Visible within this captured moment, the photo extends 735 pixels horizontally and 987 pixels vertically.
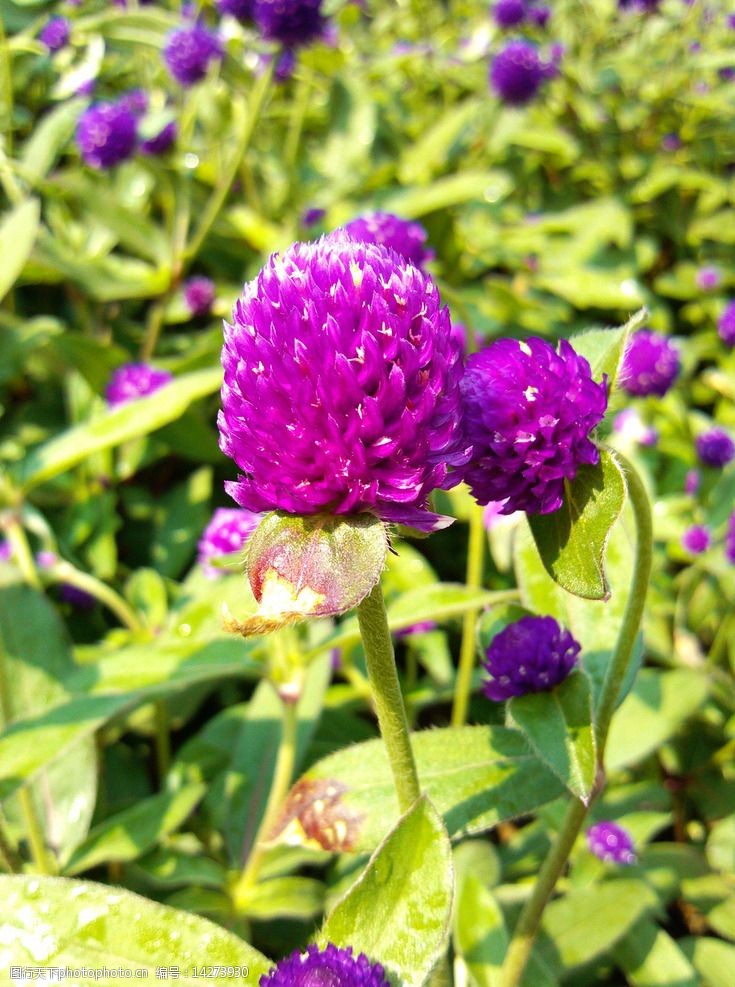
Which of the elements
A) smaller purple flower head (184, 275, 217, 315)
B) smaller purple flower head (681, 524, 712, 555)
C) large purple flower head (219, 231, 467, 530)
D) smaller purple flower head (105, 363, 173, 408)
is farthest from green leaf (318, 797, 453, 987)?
smaller purple flower head (184, 275, 217, 315)

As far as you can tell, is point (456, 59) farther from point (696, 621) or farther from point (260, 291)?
point (260, 291)

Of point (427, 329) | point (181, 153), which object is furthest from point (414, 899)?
point (181, 153)

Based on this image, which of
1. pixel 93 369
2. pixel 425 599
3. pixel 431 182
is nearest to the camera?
pixel 425 599

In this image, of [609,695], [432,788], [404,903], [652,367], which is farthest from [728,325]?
[404,903]

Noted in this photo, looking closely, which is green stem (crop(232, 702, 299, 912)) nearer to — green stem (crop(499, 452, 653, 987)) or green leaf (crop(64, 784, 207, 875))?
green leaf (crop(64, 784, 207, 875))

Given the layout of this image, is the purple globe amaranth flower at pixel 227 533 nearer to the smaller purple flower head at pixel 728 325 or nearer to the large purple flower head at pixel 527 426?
the large purple flower head at pixel 527 426

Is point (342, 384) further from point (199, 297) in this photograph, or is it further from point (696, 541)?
point (199, 297)
